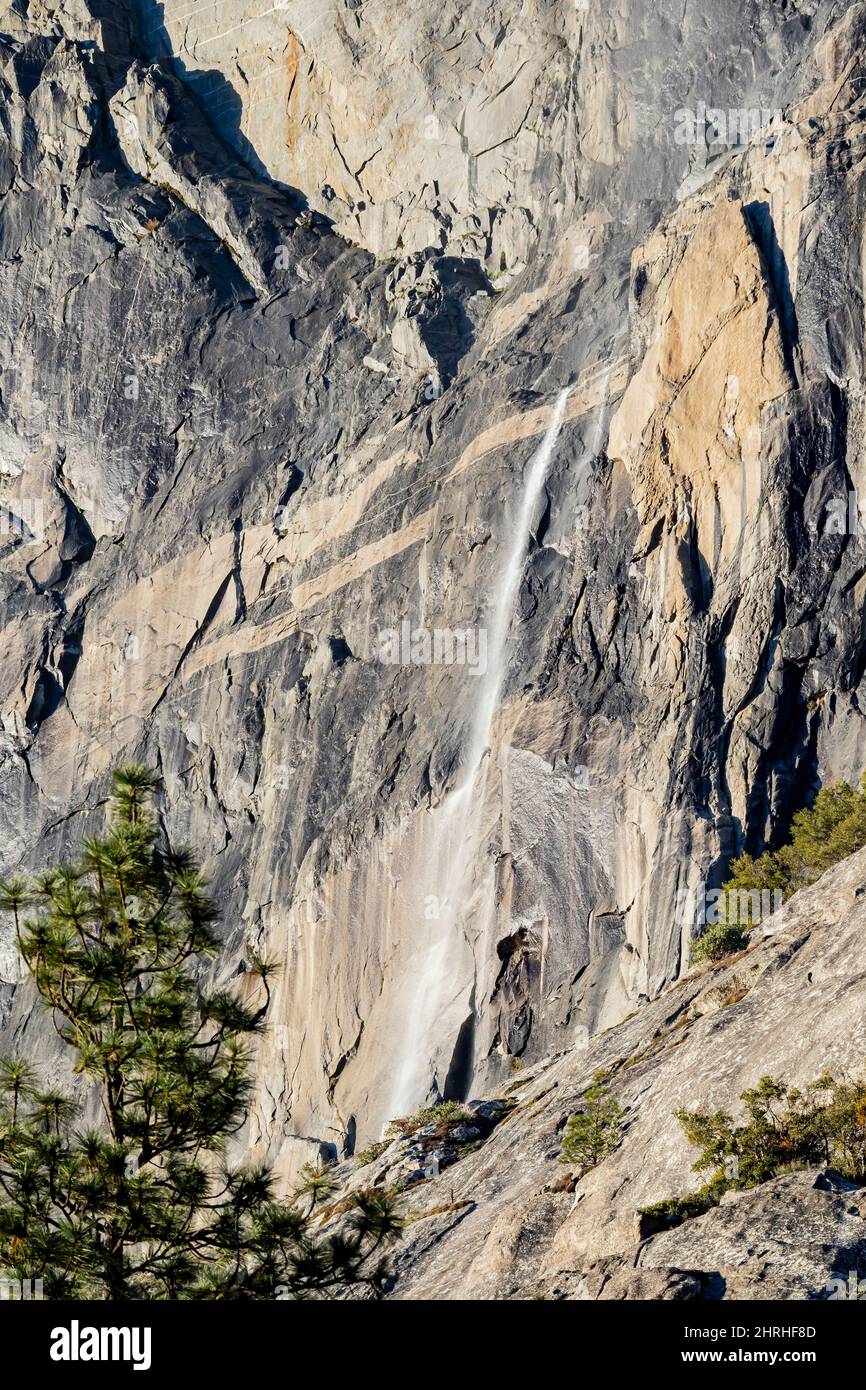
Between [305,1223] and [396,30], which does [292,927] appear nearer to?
[305,1223]

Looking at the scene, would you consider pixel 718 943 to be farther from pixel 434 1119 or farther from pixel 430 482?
pixel 430 482

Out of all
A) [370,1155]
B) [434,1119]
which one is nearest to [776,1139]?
[434,1119]

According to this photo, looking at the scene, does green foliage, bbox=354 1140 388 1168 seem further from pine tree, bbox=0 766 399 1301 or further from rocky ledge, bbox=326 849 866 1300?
pine tree, bbox=0 766 399 1301

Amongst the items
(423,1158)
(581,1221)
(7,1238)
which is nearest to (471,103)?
(423,1158)

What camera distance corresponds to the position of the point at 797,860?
122 feet

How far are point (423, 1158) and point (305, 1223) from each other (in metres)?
15.2

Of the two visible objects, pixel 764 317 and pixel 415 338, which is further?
pixel 415 338

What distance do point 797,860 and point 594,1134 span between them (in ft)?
50.8

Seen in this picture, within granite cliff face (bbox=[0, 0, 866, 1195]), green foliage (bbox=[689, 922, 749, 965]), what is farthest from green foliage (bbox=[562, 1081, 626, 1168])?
granite cliff face (bbox=[0, 0, 866, 1195])

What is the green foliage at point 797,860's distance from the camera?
34.8 meters

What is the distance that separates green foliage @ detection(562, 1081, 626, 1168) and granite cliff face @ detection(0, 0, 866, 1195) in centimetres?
1462

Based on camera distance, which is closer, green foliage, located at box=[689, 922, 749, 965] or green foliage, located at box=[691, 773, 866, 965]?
green foliage, located at box=[689, 922, 749, 965]

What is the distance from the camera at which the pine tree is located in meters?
14.7

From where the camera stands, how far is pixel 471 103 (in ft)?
208
